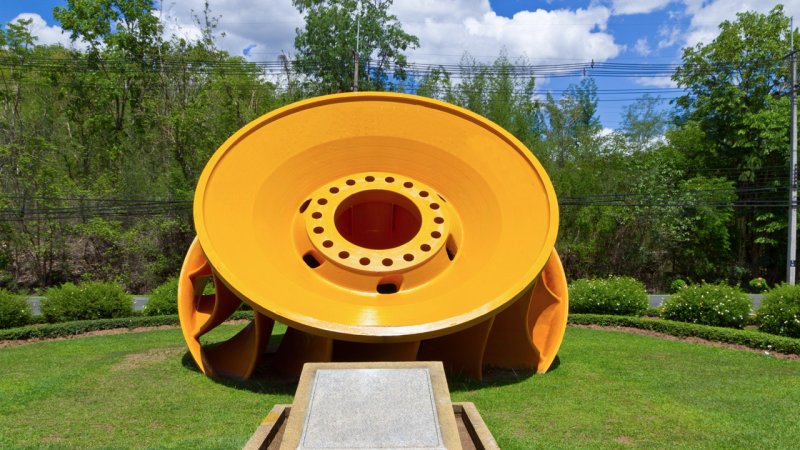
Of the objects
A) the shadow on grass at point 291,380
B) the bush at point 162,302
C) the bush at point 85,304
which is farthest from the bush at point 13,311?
the shadow on grass at point 291,380

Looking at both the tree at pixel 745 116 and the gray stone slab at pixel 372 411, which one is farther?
the tree at pixel 745 116

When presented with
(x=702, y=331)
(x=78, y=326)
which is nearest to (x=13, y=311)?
(x=78, y=326)

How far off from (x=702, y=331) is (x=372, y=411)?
34.1 ft

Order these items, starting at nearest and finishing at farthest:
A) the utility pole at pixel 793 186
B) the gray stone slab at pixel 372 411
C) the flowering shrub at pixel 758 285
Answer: the gray stone slab at pixel 372 411 < the utility pole at pixel 793 186 < the flowering shrub at pixel 758 285

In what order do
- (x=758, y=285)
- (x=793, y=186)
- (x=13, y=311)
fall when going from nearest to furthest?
1. (x=13, y=311)
2. (x=793, y=186)
3. (x=758, y=285)

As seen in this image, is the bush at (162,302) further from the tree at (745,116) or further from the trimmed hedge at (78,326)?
the tree at (745,116)

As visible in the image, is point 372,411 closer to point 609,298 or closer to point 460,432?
point 460,432

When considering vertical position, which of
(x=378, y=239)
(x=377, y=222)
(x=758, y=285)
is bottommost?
(x=758, y=285)

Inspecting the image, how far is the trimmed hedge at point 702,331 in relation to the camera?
11172mm

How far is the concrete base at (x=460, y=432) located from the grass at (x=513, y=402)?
1.45 ft

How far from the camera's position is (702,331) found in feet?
41.0

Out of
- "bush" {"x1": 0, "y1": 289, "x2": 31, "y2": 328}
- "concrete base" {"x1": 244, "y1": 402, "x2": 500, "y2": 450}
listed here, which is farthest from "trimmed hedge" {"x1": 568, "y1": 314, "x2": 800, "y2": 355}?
"bush" {"x1": 0, "y1": 289, "x2": 31, "y2": 328}

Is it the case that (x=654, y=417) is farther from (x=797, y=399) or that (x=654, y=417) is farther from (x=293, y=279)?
(x=293, y=279)

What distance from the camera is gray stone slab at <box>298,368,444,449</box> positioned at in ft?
13.1
